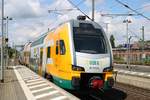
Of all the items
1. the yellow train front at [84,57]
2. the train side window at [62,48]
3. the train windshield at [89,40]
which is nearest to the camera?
the yellow train front at [84,57]

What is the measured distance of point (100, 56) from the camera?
1622 cm

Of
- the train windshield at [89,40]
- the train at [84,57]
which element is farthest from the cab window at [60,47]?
the train windshield at [89,40]

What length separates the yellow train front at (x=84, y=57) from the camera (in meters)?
15.9

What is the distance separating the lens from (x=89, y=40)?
16625 millimetres

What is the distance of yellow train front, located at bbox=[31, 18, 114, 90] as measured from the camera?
15.9 meters

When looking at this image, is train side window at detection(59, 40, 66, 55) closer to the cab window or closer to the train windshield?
the cab window

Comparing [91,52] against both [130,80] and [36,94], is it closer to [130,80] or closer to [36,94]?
[36,94]

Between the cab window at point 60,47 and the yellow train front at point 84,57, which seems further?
the cab window at point 60,47

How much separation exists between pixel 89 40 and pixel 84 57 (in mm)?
1005

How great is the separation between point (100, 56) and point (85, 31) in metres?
1.41

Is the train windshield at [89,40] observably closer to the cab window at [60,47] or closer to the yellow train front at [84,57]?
the yellow train front at [84,57]

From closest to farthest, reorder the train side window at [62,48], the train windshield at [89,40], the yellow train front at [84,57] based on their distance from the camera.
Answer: the yellow train front at [84,57] < the train windshield at [89,40] < the train side window at [62,48]

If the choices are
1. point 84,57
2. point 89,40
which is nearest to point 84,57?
point 84,57

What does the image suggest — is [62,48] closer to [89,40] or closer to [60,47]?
[60,47]
